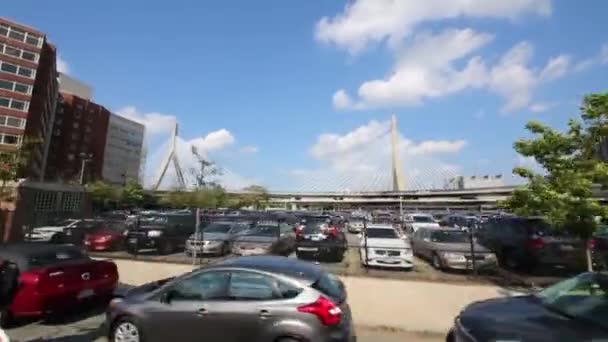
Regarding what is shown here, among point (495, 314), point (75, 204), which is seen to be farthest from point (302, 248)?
point (75, 204)

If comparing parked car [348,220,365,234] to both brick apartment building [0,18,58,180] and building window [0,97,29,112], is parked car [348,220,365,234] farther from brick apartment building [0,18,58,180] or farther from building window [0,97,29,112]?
building window [0,97,29,112]

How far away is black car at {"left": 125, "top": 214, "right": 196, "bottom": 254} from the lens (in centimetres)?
1627

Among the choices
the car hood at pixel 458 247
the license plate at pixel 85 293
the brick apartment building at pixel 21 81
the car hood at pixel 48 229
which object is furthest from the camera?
the brick apartment building at pixel 21 81

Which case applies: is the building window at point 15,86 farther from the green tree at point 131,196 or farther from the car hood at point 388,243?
the car hood at point 388,243

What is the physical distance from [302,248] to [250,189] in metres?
95.1

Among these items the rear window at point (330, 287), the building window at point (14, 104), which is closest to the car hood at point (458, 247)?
the rear window at point (330, 287)

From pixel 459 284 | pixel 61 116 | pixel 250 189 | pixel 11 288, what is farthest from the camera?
pixel 250 189

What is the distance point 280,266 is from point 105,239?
14.0m

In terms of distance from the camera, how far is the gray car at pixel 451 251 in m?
12.6

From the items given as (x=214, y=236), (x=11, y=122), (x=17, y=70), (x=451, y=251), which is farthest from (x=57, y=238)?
(x=17, y=70)

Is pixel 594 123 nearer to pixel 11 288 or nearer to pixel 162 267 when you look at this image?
pixel 11 288

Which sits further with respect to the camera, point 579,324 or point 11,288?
point 11,288

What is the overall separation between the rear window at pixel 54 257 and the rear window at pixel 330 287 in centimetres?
534

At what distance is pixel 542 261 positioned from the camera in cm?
1192
